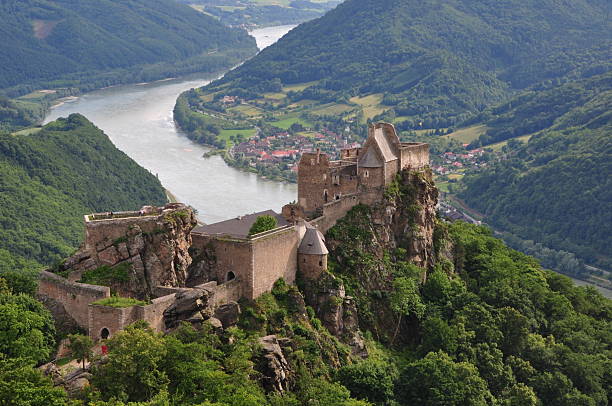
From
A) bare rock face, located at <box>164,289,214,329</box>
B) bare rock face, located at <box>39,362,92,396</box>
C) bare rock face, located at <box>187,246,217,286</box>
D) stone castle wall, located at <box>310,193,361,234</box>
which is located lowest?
bare rock face, located at <box>39,362,92,396</box>

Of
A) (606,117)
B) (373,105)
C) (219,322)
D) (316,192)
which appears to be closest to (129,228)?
(219,322)

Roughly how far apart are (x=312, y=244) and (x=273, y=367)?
8730 millimetres

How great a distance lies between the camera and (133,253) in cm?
4078

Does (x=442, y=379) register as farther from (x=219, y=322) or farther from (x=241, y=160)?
(x=241, y=160)

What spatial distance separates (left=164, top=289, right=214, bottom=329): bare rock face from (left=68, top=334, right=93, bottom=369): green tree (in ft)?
13.3

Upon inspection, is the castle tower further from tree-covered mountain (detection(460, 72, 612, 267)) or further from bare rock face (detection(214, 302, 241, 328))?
tree-covered mountain (detection(460, 72, 612, 267))

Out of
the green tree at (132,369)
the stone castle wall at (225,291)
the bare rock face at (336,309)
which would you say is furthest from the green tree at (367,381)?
the green tree at (132,369)

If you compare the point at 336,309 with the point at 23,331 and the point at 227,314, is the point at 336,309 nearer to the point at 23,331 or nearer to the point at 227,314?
the point at 227,314

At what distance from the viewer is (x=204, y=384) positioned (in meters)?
35.7

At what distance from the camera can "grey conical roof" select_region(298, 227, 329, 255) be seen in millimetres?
46219

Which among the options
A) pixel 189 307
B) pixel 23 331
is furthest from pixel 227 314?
pixel 23 331

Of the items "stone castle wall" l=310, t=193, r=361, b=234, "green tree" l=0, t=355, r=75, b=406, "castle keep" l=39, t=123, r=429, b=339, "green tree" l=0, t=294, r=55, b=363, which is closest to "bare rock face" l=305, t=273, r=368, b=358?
"castle keep" l=39, t=123, r=429, b=339

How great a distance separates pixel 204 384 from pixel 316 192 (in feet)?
61.3

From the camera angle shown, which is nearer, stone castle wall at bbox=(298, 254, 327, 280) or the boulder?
the boulder
